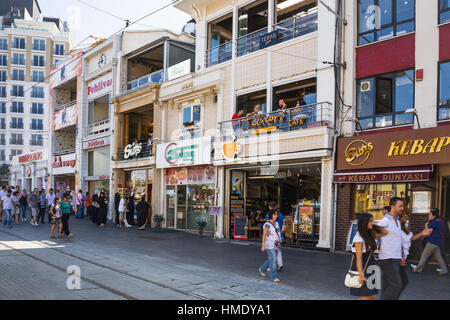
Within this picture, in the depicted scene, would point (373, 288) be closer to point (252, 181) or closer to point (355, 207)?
point (355, 207)

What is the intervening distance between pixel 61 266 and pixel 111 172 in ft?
55.5

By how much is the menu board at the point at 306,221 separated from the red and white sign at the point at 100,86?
54.9 feet

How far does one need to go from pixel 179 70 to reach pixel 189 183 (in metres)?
5.76

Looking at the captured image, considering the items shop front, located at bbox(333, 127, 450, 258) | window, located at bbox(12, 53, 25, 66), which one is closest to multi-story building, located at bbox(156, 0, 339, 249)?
shop front, located at bbox(333, 127, 450, 258)

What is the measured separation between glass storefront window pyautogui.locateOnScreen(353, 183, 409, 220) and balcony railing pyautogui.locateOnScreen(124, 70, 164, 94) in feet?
42.7

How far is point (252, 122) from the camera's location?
55.1ft

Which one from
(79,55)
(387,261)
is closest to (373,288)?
(387,261)

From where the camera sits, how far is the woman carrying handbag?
578 cm

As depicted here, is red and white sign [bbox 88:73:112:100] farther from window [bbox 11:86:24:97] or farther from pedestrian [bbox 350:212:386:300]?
window [bbox 11:86:24:97]

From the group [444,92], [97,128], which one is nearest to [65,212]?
[444,92]

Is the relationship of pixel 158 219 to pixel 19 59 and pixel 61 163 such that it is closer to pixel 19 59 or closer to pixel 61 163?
pixel 61 163

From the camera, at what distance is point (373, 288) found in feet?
19.2

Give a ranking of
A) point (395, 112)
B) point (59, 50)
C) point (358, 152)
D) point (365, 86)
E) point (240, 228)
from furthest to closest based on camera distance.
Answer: point (59, 50)
point (240, 228)
point (365, 86)
point (358, 152)
point (395, 112)

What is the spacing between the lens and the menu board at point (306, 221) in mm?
14953
